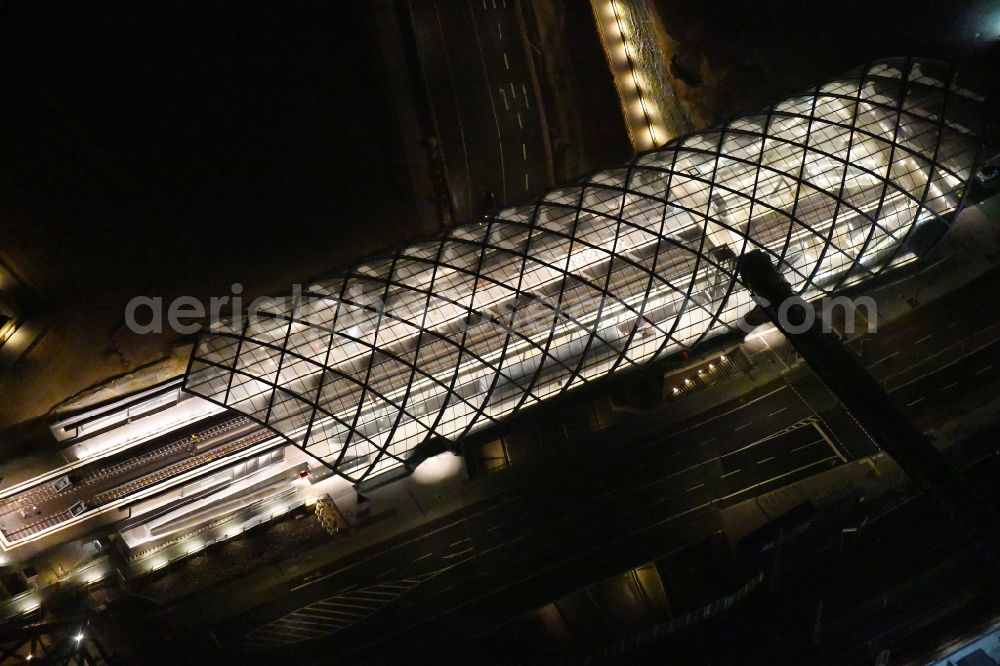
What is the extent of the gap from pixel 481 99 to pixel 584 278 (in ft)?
52.5

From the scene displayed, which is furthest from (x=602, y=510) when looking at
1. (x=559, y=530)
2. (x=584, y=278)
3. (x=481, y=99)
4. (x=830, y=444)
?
(x=481, y=99)

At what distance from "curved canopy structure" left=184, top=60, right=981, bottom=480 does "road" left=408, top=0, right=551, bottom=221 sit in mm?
7176

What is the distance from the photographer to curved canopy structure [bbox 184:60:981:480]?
26.8 metres

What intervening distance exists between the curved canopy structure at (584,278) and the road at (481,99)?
718 centimetres

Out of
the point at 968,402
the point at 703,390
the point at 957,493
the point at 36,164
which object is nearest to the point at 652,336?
the point at 703,390

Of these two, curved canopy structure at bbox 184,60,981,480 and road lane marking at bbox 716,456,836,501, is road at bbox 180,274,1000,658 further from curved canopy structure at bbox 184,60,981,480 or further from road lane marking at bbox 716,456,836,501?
curved canopy structure at bbox 184,60,981,480

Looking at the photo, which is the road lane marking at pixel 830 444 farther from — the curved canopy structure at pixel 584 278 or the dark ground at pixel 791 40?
the dark ground at pixel 791 40

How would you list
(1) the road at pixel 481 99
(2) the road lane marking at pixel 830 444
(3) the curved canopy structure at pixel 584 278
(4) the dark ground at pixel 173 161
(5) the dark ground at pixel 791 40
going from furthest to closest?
(1) the road at pixel 481 99 < (5) the dark ground at pixel 791 40 < (4) the dark ground at pixel 173 161 < (2) the road lane marking at pixel 830 444 < (3) the curved canopy structure at pixel 584 278

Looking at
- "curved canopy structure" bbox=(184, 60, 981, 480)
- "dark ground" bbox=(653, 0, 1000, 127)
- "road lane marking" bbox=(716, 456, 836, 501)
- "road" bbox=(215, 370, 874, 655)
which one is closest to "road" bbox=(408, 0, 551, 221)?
"curved canopy structure" bbox=(184, 60, 981, 480)

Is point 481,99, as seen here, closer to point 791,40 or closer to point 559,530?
point 791,40

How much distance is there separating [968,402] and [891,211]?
998 cm

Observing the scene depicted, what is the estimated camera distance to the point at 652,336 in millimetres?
28297

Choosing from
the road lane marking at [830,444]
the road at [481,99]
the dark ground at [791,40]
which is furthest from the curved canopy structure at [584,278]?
the road at [481,99]

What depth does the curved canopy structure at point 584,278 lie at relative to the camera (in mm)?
26766
